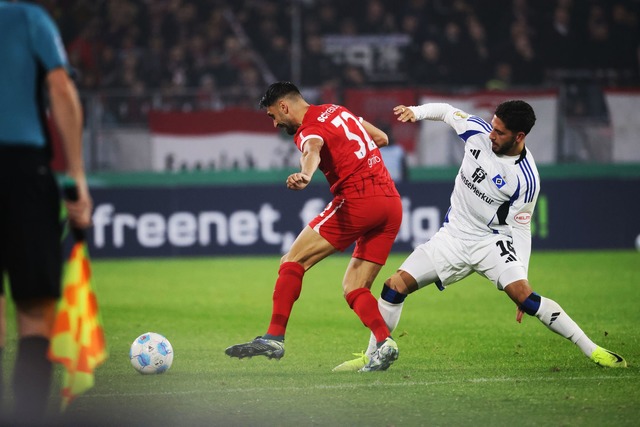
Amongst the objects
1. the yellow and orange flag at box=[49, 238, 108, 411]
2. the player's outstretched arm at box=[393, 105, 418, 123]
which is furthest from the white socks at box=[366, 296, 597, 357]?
the yellow and orange flag at box=[49, 238, 108, 411]

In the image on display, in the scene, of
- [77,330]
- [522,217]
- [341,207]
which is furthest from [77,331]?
[522,217]

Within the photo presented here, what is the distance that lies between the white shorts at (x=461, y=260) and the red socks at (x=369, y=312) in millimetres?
415

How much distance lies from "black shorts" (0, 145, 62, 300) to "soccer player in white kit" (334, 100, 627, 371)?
10.6 ft

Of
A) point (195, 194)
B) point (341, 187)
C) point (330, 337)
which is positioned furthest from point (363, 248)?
point (195, 194)

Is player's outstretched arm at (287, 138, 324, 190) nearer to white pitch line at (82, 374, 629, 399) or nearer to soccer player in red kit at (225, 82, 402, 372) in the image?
soccer player in red kit at (225, 82, 402, 372)

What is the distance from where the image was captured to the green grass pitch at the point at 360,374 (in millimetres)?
5543

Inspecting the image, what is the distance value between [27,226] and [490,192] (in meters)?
3.82

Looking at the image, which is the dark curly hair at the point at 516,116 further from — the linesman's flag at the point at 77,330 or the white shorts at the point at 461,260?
the linesman's flag at the point at 77,330

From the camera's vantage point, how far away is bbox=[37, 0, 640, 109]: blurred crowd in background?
60.5ft

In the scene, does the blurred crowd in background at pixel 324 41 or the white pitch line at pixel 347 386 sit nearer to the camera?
the white pitch line at pixel 347 386

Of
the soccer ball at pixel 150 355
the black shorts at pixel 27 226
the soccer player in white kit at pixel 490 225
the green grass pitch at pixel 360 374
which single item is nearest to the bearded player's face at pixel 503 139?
the soccer player in white kit at pixel 490 225

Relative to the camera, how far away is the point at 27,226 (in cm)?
421

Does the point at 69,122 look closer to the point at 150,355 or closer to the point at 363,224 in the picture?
the point at 150,355

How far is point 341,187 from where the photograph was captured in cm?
729
